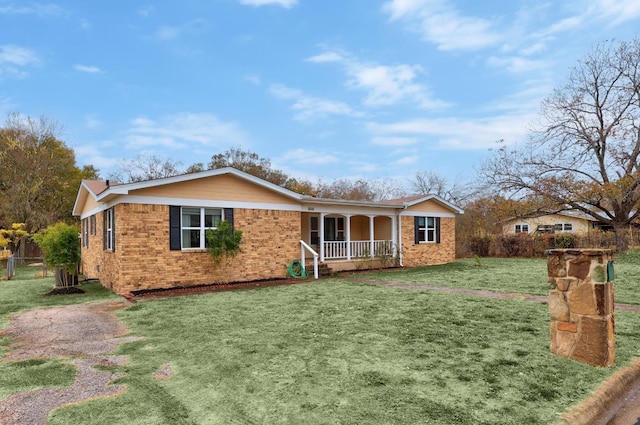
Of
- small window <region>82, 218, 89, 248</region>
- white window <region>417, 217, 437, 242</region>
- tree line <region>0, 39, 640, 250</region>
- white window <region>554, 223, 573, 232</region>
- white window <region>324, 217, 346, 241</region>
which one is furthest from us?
white window <region>554, 223, 573, 232</region>

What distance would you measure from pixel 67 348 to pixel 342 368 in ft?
13.0

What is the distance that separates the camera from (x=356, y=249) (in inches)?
653

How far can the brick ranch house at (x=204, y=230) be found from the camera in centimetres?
1062

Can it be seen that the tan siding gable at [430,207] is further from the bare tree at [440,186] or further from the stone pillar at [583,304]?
the bare tree at [440,186]

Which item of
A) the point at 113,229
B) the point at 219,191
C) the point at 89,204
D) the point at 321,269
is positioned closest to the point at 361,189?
the point at 321,269

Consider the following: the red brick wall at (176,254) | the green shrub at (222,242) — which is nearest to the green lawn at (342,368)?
the red brick wall at (176,254)

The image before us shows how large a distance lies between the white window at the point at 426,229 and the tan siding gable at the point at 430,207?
43cm

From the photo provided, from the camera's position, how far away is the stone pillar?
14.0ft

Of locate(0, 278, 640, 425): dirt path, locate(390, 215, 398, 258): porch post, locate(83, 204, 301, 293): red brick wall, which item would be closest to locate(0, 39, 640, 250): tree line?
locate(390, 215, 398, 258): porch post

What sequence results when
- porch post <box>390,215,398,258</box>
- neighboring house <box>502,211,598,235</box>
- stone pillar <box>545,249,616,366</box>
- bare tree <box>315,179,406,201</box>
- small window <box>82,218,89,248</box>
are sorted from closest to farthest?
stone pillar <box>545,249,616,366</box>
small window <box>82,218,89,248</box>
porch post <box>390,215,398,258</box>
neighboring house <box>502,211,598,235</box>
bare tree <box>315,179,406,201</box>

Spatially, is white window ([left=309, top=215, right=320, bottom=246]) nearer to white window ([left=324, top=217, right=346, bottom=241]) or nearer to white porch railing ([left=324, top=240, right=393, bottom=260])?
white window ([left=324, top=217, right=346, bottom=241])

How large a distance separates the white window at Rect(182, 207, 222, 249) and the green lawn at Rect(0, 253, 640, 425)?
3689 mm

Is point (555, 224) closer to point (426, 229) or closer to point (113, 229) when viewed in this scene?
point (426, 229)

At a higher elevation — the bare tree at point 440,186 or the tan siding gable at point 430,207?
the bare tree at point 440,186
